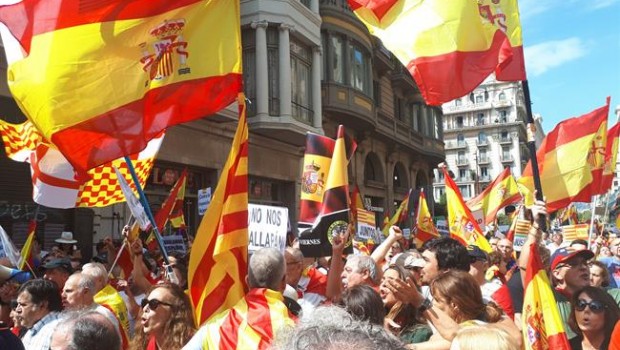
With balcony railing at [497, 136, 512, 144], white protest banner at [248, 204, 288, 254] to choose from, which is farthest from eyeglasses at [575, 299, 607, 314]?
balcony railing at [497, 136, 512, 144]

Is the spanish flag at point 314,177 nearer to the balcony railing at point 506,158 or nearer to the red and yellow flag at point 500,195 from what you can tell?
the red and yellow flag at point 500,195

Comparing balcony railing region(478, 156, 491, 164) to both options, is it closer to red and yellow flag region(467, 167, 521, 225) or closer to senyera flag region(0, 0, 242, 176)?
red and yellow flag region(467, 167, 521, 225)

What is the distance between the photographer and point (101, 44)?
4.32m

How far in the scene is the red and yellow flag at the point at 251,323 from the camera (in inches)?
117

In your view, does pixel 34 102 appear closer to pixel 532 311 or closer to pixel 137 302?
pixel 137 302

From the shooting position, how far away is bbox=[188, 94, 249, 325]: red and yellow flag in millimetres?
3578

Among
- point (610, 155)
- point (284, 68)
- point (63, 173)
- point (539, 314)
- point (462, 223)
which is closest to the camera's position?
point (539, 314)

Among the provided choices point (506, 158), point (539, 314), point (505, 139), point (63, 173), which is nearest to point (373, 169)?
point (63, 173)

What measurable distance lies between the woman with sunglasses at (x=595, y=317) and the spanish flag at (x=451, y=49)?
1956 millimetres

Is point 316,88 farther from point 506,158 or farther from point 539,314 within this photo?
point 506,158

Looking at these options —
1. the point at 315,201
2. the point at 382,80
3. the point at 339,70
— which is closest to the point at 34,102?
the point at 315,201

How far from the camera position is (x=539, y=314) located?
3.33 m

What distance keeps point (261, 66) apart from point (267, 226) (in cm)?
1224

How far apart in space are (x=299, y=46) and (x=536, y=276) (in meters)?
16.2
